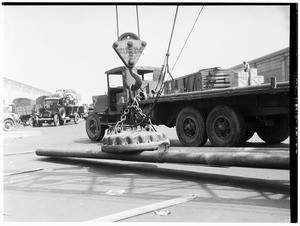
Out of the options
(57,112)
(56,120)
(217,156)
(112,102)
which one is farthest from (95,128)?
(57,112)

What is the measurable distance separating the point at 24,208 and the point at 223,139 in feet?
14.4

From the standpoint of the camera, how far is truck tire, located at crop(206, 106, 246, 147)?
20.8 ft

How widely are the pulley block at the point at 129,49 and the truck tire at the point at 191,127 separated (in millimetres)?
3173

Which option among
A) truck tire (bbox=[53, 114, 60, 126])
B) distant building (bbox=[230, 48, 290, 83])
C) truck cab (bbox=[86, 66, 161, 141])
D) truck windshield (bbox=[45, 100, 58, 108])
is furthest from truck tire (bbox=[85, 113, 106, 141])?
truck windshield (bbox=[45, 100, 58, 108])

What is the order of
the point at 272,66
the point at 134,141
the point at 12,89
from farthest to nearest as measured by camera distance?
1. the point at 272,66
2. the point at 12,89
3. the point at 134,141

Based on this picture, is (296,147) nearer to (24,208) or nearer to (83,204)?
(83,204)

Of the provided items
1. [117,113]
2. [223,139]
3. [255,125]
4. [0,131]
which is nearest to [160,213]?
[0,131]

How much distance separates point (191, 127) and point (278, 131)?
2.03 metres

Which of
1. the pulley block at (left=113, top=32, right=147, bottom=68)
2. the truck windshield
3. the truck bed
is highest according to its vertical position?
the pulley block at (left=113, top=32, right=147, bottom=68)

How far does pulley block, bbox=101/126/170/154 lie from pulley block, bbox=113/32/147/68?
1.04 metres

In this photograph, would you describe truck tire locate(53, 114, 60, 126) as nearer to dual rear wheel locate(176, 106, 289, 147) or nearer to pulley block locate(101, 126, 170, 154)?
dual rear wheel locate(176, 106, 289, 147)

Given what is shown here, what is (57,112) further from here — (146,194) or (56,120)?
(146,194)

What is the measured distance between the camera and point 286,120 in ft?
23.9

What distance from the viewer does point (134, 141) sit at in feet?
15.0
